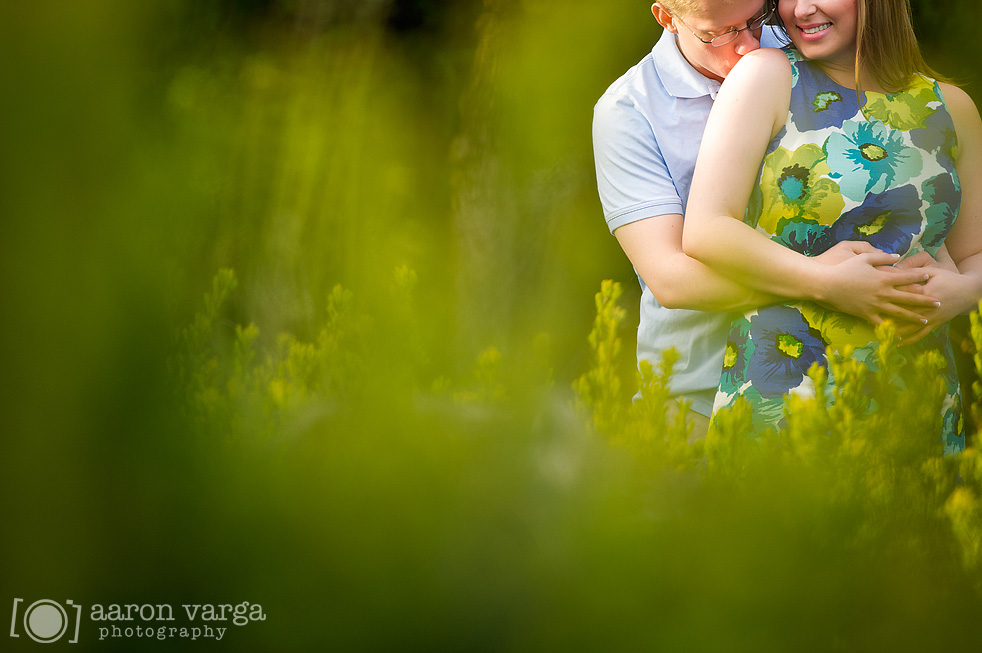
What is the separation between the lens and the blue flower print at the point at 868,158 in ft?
5.45

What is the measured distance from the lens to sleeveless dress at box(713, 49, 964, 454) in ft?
5.47

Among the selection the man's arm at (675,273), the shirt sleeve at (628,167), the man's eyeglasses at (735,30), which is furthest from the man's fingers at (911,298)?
the man's eyeglasses at (735,30)

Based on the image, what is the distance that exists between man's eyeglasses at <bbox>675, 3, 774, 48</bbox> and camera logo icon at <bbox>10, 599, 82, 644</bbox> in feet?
5.47

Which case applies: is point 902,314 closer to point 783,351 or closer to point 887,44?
point 783,351

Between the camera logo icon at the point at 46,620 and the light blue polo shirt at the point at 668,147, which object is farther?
the light blue polo shirt at the point at 668,147

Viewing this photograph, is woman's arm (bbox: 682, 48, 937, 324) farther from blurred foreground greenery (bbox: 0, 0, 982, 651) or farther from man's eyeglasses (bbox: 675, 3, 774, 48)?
blurred foreground greenery (bbox: 0, 0, 982, 651)

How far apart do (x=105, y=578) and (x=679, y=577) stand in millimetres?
879

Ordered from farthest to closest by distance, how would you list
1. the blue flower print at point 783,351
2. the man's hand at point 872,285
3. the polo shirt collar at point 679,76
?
the polo shirt collar at point 679,76
the blue flower print at point 783,351
the man's hand at point 872,285

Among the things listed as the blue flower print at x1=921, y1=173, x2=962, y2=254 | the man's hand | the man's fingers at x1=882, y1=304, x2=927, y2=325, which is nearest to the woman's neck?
the blue flower print at x1=921, y1=173, x2=962, y2=254

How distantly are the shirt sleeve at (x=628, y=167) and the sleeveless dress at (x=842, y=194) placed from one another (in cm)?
24

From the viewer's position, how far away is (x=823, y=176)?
1.66 m

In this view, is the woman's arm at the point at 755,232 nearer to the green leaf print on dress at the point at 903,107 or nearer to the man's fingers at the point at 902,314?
the man's fingers at the point at 902,314

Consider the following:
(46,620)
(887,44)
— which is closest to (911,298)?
(887,44)

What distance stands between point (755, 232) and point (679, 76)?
23.1 inches
